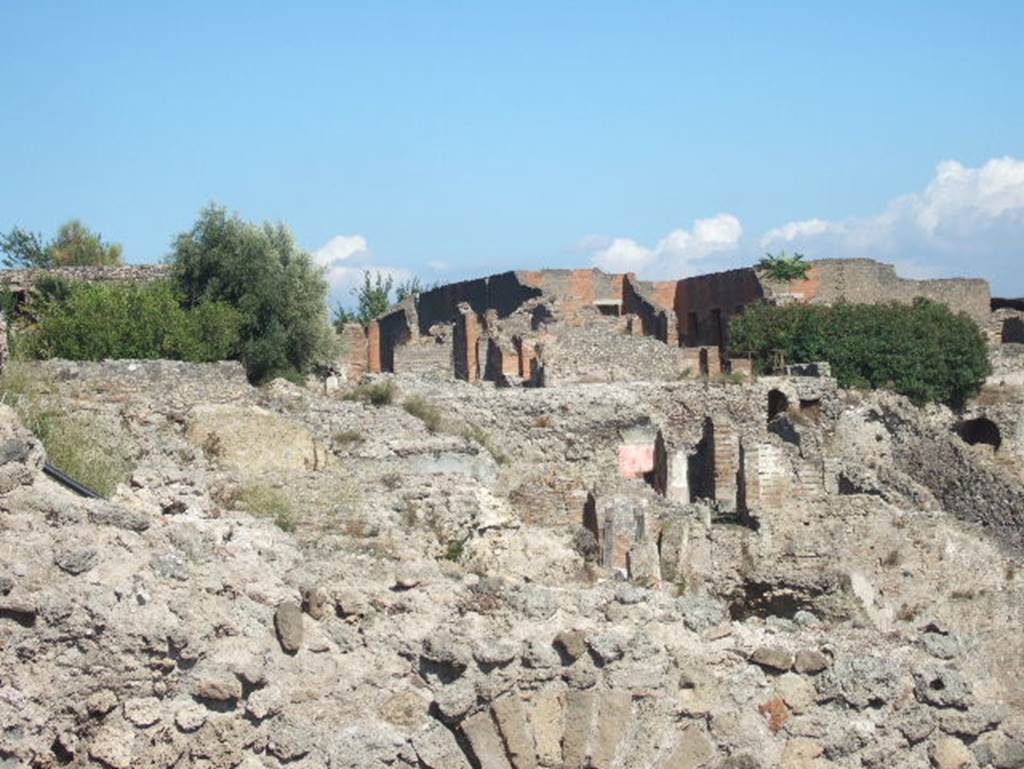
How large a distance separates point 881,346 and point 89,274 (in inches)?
567

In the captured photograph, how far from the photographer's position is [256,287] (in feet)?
80.8

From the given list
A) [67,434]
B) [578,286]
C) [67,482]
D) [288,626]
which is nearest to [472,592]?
[288,626]

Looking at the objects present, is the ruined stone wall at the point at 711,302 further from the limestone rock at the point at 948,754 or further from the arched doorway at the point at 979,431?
the limestone rock at the point at 948,754

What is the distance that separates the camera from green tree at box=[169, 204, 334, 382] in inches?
957

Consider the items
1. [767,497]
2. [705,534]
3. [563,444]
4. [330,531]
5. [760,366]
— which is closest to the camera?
[330,531]

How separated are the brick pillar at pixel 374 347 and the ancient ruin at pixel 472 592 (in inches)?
545

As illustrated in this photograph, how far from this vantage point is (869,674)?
7.32m

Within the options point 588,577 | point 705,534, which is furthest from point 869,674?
point 705,534

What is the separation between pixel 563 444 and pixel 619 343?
25.3ft

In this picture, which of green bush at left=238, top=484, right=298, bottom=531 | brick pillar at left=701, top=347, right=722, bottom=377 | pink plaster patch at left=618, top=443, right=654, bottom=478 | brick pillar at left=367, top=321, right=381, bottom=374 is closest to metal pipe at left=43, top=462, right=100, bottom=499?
green bush at left=238, top=484, right=298, bottom=531

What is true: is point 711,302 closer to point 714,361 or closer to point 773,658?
point 714,361

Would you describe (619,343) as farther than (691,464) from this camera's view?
Yes

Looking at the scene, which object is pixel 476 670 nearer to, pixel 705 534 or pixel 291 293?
pixel 705 534

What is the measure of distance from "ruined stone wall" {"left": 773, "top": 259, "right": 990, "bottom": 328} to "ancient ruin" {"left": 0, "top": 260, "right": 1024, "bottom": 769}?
49.2 ft
